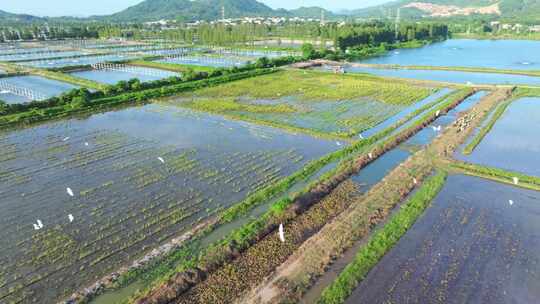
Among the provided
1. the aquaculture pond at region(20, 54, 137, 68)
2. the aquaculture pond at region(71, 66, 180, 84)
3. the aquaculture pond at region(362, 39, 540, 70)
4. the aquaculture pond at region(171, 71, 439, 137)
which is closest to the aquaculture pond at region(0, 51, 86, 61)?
the aquaculture pond at region(20, 54, 137, 68)

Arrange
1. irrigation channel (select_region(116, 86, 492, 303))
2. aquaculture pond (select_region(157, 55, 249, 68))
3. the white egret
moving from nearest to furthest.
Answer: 1. irrigation channel (select_region(116, 86, 492, 303))
2. the white egret
3. aquaculture pond (select_region(157, 55, 249, 68))

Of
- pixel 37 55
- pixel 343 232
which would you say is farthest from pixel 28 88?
pixel 343 232

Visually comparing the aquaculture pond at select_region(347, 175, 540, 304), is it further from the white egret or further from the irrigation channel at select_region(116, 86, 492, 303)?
the white egret

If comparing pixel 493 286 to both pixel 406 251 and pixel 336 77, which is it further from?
pixel 336 77

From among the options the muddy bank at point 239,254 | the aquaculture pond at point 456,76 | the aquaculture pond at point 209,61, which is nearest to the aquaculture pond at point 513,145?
the muddy bank at point 239,254

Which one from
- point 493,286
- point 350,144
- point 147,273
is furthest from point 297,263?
point 350,144

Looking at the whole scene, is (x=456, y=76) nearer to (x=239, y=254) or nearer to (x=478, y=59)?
(x=478, y=59)
